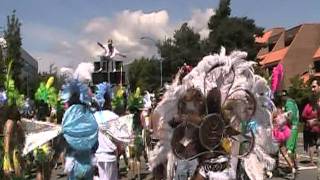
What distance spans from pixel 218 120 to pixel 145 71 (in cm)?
8573

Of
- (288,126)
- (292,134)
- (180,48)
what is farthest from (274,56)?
(292,134)

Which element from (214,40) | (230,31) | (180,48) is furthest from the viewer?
(180,48)

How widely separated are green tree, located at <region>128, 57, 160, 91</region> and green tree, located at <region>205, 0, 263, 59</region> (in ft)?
40.3

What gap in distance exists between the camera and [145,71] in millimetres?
91438

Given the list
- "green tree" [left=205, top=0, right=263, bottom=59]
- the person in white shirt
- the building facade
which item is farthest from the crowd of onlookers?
the building facade

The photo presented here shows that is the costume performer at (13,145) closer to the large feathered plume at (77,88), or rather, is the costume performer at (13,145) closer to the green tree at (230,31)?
the large feathered plume at (77,88)

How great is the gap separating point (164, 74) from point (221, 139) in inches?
2492

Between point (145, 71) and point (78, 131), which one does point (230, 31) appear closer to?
point (145, 71)

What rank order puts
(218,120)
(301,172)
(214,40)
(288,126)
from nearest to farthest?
(218,120), (288,126), (301,172), (214,40)

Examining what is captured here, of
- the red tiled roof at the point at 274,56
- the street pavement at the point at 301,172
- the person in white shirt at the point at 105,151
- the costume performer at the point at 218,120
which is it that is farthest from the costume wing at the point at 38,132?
the red tiled roof at the point at 274,56

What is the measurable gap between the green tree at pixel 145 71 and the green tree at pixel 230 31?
1229 centimetres

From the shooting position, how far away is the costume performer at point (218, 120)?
5.72 m

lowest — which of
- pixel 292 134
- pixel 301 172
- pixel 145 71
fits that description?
pixel 301 172

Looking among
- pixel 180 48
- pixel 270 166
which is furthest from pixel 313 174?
pixel 180 48
